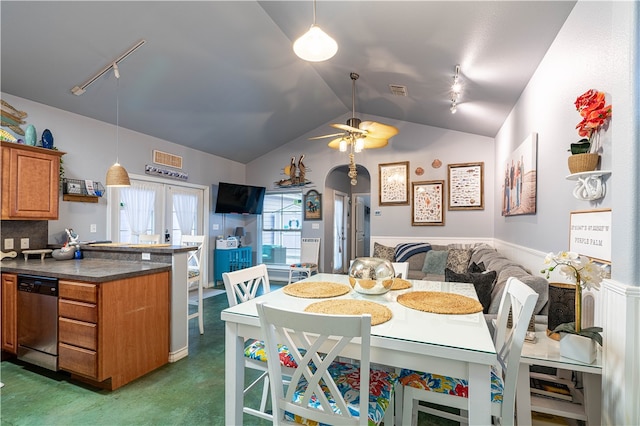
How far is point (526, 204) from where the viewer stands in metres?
2.75

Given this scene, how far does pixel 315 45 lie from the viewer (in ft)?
6.33

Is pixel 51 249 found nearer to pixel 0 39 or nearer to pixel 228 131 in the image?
pixel 0 39

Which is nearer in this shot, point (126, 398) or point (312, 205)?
point (126, 398)

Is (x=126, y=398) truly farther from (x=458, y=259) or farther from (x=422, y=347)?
(x=458, y=259)

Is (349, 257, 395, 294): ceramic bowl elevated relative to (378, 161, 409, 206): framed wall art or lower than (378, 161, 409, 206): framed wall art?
lower

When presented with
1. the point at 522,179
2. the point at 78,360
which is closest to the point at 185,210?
the point at 78,360

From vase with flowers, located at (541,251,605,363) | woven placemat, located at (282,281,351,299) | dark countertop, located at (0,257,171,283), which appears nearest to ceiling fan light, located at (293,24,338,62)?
woven placemat, located at (282,281,351,299)

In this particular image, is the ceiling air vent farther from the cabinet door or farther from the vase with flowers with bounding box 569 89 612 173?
the cabinet door

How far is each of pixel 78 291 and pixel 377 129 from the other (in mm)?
3067

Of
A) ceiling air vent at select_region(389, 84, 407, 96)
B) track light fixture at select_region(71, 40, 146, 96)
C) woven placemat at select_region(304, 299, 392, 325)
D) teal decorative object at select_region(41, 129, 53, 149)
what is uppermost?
ceiling air vent at select_region(389, 84, 407, 96)

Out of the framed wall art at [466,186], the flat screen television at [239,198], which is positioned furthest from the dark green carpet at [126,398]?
the framed wall art at [466,186]

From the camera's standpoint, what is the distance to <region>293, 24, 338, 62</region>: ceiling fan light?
1894 millimetres

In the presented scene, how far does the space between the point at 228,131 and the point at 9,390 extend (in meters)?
4.04

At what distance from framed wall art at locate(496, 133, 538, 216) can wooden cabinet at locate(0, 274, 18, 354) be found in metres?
4.51
